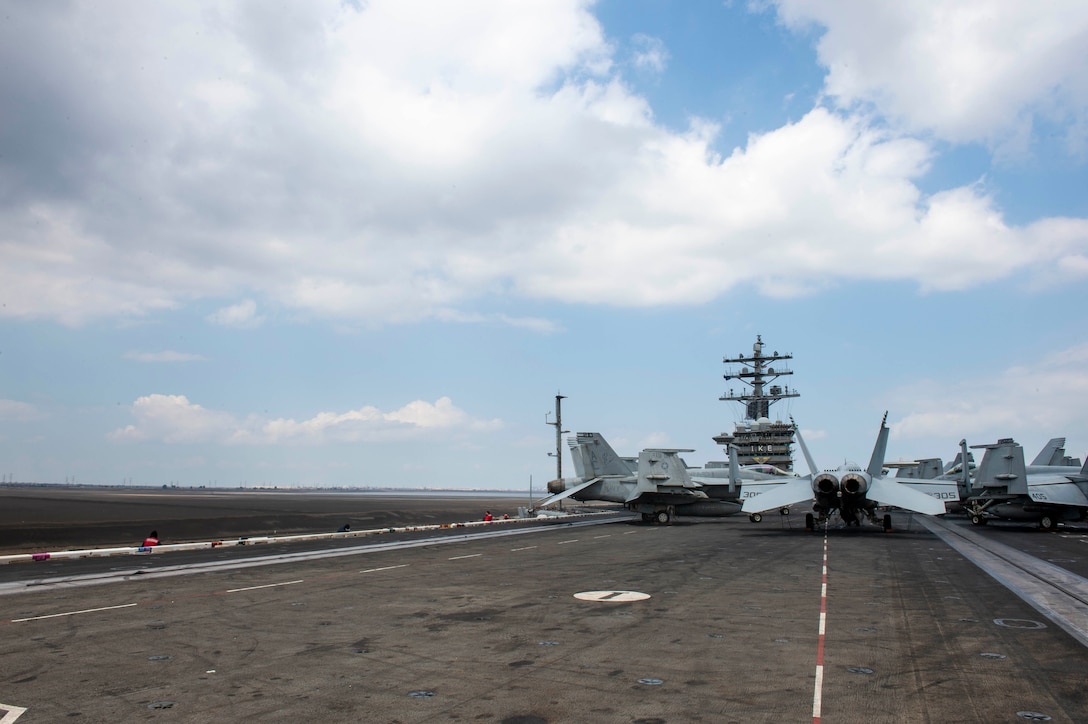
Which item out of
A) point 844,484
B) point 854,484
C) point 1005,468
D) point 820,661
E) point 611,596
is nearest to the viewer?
point 820,661

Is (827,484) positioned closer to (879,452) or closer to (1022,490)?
(879,452)

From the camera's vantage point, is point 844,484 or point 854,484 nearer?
point 854,484

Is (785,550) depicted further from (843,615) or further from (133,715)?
(133,715)

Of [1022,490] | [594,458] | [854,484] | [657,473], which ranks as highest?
[594,458]

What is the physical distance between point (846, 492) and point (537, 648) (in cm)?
2846

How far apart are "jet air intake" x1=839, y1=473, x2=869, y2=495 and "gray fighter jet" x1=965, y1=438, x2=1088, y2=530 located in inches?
489

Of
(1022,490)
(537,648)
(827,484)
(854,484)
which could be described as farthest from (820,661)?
(1022,490)

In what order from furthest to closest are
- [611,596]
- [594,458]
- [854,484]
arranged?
[594,458]
[854,484]
[611,596]

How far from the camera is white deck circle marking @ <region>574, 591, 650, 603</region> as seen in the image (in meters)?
14.1

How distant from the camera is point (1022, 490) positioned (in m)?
38.6

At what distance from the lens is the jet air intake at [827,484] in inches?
1319

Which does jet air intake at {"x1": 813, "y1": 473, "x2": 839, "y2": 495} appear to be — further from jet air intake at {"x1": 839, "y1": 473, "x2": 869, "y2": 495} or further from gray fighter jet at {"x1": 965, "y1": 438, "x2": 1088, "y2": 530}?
gray fighter jet at {"x1": 965, "y1": 438, "x2": 1088, "y2": 530}

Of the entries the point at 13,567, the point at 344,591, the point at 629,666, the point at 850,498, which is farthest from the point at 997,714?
the point at 850,498

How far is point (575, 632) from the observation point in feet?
35.4
